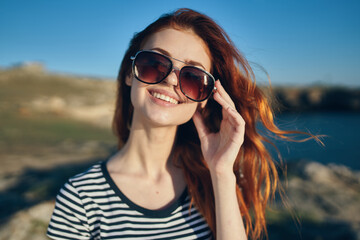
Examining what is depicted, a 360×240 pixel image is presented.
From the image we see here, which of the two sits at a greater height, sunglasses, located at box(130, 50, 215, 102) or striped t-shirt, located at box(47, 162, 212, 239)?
sunglasses, located at box(130, 50, 215, 102)

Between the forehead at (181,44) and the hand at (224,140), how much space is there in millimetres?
284

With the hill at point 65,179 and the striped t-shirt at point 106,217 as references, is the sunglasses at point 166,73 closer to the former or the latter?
the hill at point 65,179

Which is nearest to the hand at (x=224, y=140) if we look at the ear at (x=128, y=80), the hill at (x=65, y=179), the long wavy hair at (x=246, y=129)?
the long wavy hair at (x=246, y=129)

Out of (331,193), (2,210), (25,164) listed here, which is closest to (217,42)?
(2,210)

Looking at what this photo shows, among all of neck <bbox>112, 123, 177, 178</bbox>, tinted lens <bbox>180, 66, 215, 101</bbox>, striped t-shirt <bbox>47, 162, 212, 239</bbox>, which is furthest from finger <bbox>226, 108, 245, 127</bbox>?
striped t-shirt <bbox>47, 162, 212, 239</bbox>

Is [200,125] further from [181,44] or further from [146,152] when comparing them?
[181,44]

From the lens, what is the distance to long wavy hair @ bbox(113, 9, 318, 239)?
6.49ft

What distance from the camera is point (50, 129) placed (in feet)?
36.8

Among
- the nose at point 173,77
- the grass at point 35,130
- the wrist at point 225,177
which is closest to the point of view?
the wrist at point 225,177

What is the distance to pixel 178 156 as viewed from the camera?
2250 mm

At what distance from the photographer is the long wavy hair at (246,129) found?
1979 mm

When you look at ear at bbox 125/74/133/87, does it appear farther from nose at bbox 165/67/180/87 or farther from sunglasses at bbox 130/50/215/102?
nose at bbox 165/67/180/87

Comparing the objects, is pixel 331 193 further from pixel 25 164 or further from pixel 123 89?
pixel 25 164

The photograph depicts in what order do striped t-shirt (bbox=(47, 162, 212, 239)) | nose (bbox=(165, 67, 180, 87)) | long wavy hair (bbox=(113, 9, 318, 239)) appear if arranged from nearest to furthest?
striped t-shirt (bbox=(47, 162, 212, 239))
nose (bbox=(165, 67, 180, 87))
long wavy hair (bbox=(113, 9, 318, 239))
